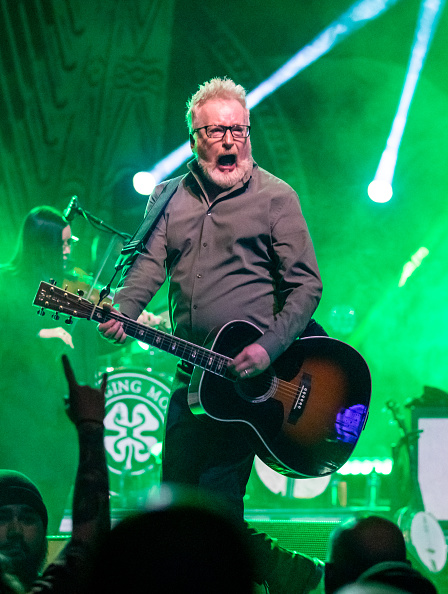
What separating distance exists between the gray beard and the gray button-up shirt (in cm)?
4

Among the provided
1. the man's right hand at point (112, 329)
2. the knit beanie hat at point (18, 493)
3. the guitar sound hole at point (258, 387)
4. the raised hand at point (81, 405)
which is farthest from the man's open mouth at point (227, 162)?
the raised hand at point (81, 405)

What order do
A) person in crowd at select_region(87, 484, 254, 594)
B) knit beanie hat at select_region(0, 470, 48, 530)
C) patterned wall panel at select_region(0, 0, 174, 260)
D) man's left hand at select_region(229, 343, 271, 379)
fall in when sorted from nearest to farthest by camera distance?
1. person in crowd at select_region(87, 484, 254, 594)
2. knit beanie hat at select_region(0, 470, 48, 530)
3. man's left hand at select_region(229, 343, 271, 379)
4. patterned wall panel at select_region(0, 0, 174, 260)

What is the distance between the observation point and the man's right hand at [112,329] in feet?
9.50

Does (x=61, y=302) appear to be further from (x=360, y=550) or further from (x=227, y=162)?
(x=360, y=550)

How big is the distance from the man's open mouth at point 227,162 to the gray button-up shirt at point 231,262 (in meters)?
0.10

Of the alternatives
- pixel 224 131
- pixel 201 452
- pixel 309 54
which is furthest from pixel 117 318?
pixel 309 54

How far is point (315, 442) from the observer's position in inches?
117

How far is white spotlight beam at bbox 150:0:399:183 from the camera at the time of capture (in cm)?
796

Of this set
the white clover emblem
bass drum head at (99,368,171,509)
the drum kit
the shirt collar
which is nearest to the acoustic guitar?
the shirt collar

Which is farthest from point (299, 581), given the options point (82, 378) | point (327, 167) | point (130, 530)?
point (327, 167)

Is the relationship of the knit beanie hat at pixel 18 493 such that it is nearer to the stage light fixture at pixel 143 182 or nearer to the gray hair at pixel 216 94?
the gray hair at pixel 216 94

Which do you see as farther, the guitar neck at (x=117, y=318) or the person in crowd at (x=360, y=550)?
the guitar neck at (x=117, y=318)

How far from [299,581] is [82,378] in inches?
141

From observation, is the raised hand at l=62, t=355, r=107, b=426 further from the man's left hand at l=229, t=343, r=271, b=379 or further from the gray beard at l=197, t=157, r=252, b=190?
the gray beard at l=197, t=157, r=252, b=190
